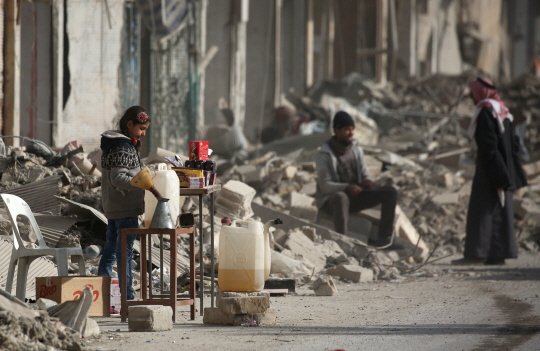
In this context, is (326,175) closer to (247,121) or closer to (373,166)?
(373,166)

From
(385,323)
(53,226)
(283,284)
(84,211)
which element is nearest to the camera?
(385,323)

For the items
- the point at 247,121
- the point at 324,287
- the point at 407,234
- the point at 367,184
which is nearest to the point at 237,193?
the point at 367,184

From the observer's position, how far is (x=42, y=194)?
6.75 m

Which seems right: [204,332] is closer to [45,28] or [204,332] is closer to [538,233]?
[45,28]

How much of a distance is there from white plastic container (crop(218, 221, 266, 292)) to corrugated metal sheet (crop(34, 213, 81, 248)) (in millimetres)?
1984

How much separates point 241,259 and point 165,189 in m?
0.69

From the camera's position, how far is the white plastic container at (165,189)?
15.9 ft

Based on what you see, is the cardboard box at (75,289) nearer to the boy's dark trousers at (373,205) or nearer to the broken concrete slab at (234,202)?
the broken concrete slab at (234,202)

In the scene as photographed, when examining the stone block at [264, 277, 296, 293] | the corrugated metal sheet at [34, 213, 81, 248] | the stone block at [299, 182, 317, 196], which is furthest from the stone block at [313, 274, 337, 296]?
the stone block at [299, 182, 317, 196]

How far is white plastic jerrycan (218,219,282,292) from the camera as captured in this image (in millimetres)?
4914

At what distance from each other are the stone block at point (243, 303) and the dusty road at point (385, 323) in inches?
5.0

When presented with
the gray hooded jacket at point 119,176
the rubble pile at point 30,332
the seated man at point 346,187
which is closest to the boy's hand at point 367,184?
the seated man at point 346,187

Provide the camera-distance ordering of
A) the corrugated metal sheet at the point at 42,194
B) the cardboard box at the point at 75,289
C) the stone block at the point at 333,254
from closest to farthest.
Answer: the cardboard box at the point at 75,289 < the corrugated metal sheet at the point at 42,194 < the stone block at the point at 333,254

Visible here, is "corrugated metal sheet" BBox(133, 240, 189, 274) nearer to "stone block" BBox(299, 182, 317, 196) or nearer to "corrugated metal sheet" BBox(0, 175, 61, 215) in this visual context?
"corrugated metal sheet" BBox(0, 175, 61, 215)
